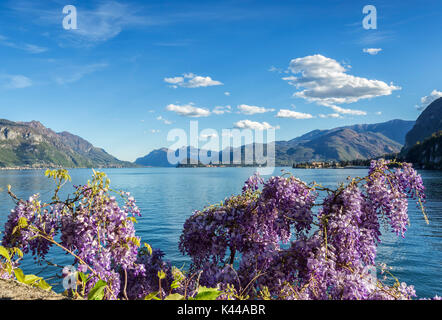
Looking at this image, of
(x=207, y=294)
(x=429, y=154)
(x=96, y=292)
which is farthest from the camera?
(x=429, y=154)

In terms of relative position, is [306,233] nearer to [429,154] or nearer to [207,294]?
[207,294]

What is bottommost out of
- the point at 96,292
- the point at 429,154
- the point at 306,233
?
the point at 306,233

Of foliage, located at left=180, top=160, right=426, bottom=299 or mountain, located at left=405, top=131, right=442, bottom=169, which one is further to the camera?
mountain, located at left=405, top=131, right=442, bottom=169

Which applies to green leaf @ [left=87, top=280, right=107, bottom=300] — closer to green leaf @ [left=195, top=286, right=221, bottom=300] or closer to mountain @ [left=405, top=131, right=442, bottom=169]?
green leaf @ [left=195, top=286, right=221, bottom=300]

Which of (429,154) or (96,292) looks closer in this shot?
(96,292)

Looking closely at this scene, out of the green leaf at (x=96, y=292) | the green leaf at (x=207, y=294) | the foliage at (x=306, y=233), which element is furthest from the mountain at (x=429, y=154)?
the green leaf at (x=96, y=292)

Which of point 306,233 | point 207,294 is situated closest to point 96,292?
point 207,294

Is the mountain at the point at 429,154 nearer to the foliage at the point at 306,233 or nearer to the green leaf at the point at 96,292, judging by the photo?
the foliage at the point at 306,233

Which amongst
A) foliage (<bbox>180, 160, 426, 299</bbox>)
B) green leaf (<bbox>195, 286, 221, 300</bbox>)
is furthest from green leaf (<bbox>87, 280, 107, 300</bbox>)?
foliage (<bbox>180, 160, 426, 299</bbox>)

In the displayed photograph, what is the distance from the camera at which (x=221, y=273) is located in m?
5.32

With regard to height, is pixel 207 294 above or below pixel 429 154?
below

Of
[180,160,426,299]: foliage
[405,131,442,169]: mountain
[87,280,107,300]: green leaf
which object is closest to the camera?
[87,280,107,300]: green leaf
